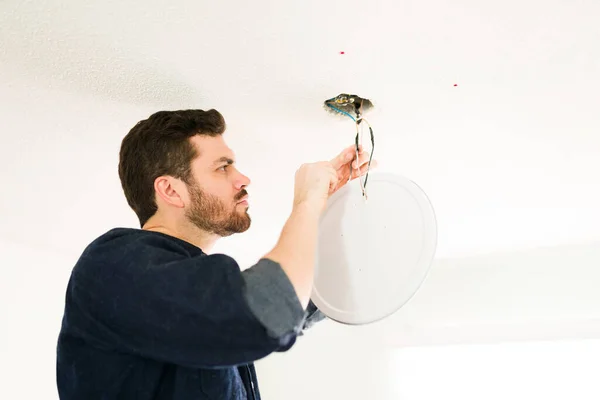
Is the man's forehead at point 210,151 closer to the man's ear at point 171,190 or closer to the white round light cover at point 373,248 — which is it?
the man's ear at point 171,190

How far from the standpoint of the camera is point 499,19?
38.1 inches

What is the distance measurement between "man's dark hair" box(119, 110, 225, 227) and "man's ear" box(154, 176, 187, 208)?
0.04 feet

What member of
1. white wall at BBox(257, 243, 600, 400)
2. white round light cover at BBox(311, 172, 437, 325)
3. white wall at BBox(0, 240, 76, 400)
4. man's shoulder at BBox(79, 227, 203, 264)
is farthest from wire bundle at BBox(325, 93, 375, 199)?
white wall at BBox(257, 243, 600, 400)

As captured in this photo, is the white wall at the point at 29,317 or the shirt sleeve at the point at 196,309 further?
the white wall at the point at 29,317

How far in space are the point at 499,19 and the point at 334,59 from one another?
12.2 inches

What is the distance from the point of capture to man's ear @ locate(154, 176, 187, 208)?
105cm

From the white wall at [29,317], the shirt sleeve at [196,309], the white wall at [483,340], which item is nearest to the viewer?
the shirt sleeve at [196,309]

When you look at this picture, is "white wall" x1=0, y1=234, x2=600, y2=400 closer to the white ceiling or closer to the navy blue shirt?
the white ceiling

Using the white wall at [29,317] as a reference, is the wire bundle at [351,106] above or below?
above

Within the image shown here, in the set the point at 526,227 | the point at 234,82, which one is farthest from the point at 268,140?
the point at 526,227

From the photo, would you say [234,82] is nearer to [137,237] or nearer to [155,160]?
[155,160]

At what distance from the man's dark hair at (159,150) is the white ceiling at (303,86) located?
9 cm

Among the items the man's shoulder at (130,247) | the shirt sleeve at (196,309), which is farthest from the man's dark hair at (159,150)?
the shirt sleeve at (196,309)

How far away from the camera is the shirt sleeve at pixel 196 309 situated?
0.74 m
